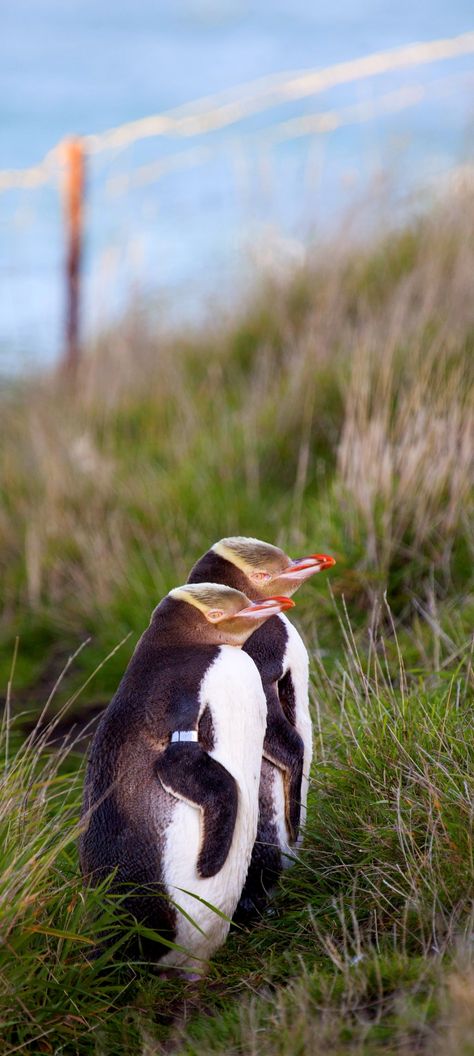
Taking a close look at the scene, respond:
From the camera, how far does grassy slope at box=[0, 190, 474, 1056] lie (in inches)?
94.2

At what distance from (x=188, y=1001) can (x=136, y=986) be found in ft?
0.39

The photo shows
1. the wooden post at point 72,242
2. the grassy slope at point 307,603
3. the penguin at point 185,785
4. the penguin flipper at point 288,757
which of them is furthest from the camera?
the wooden post at point 72,242

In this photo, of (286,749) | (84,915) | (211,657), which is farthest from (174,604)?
(84,915)

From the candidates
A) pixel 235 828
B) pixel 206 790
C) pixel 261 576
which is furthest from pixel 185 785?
pixel 261 576

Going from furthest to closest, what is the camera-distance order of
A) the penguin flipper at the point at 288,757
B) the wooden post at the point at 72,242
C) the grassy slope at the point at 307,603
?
the wooden post at the point at 72,242
the penguin flipper at the point at 288,757
the grassy slope at the point at 307,603

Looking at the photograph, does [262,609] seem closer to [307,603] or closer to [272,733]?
[272,733]

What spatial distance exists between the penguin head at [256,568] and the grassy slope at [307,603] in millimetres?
411

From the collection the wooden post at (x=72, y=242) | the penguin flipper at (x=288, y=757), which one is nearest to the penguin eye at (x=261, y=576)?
the penguin flipper at (x=288, y=757)

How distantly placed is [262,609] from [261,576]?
1.01 ft

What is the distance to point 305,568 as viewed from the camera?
2887 mm

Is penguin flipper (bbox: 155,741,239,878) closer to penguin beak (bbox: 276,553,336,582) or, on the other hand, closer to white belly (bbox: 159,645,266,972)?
white belly (bbox: 159,645,266,972)

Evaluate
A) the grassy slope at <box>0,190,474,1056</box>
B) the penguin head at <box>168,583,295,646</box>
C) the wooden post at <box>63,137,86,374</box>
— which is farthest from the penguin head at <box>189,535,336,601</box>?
the wooden post at <box>63,137,86,374</box>

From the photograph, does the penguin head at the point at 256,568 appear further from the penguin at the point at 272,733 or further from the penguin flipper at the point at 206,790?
the penguin flipper at the point at 206,790

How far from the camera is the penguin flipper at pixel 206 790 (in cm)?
247
